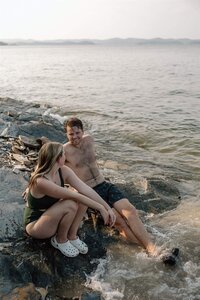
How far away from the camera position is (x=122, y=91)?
29578 millimetres

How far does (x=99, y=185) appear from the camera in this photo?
282 inches

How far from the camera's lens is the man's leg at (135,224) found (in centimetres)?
652

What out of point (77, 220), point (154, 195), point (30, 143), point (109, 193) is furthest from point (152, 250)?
point (30, 143)

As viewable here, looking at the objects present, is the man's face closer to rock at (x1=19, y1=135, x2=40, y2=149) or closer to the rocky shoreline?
the rocky shoreline

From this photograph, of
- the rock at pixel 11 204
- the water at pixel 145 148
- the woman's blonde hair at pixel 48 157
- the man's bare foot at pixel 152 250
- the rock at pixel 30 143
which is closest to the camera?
the woman's blonde hair at pixel 48 157

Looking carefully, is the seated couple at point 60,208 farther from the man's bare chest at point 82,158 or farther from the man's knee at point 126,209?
the man's bare chest at point 82,158

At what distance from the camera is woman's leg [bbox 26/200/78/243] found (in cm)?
553

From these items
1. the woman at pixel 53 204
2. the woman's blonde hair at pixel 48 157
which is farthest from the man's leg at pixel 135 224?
the woman's blonde hair at pixel 48 157

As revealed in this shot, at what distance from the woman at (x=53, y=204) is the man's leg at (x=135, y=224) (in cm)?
90

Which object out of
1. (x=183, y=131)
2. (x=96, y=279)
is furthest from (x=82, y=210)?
(x=183, y=131)

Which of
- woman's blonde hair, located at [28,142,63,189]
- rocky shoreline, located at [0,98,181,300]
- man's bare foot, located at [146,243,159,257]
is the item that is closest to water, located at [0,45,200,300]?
man's bare foot, located at [146,243,159,257]

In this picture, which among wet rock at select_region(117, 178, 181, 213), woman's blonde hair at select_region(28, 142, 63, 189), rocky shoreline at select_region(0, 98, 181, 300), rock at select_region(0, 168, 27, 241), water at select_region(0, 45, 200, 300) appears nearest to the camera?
rocky shoreline at select_region(0, 98, 181, 300)

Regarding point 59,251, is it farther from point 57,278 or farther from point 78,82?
point 78,82

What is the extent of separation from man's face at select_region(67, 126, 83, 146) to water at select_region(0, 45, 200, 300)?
6.66 ft
